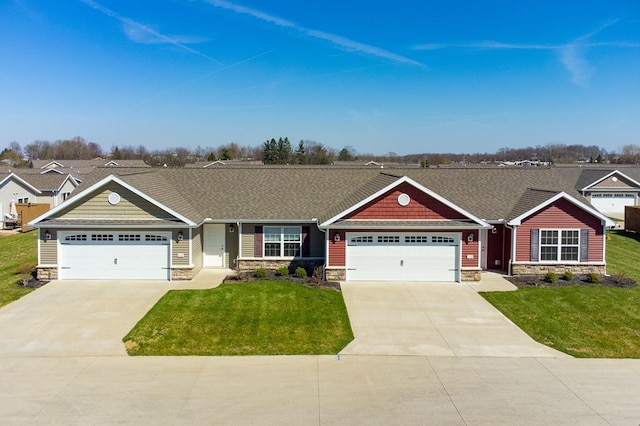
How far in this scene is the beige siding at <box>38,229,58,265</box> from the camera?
19875mm

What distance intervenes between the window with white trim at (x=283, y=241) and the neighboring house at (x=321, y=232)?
0.14 feet

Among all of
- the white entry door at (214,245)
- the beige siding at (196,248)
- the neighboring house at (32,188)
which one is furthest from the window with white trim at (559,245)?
the neighboring house at (32,188)

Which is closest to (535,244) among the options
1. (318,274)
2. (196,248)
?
(318,274)

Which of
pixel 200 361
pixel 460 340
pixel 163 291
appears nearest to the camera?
pixel 200 361

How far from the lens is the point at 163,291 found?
60.4 ft

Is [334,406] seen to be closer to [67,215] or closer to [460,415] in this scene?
[460,415]

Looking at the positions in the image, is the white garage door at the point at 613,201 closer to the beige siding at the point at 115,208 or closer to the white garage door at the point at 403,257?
Result: the white garage door at the point at 403,257

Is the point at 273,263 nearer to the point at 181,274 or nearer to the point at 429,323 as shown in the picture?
the point at 181,274

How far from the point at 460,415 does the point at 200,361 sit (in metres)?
6.42

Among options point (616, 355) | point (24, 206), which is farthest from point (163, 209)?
point (24, 206)

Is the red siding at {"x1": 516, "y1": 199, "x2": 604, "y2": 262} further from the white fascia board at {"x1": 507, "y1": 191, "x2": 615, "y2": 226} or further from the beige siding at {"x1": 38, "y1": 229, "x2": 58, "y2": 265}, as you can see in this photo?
the beige siding at {"x1": 38, "y1": 229, "x2": 58, "y2": 265}

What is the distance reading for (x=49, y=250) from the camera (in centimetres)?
1991

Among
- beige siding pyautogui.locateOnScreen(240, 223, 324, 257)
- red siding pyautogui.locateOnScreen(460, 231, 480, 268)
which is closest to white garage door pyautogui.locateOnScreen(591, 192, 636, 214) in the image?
red siding pyautogui.locateOnScreen(460, 231, 480, 268)

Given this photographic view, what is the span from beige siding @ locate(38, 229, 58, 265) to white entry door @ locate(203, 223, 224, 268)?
594 cm
